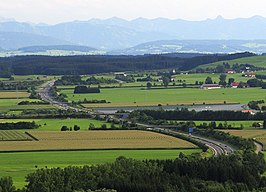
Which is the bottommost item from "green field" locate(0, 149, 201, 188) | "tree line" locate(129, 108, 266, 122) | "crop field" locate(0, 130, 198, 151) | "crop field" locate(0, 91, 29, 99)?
"crop field" locate(0, 91, 29, 99)

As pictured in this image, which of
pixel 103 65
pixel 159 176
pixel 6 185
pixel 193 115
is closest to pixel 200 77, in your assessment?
pixel 103 65

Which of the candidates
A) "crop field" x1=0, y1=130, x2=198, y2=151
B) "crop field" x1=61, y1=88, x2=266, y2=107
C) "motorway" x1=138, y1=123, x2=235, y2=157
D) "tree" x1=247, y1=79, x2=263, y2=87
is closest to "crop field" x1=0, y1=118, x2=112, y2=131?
"crop field" x1=0, y1=130, x2=198, y2=151

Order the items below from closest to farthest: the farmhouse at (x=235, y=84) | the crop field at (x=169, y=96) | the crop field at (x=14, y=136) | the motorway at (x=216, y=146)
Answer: the motorway at (x=216, y=146) → the crop field at (x=14, y=136) → the crop field at (x=169, y=96) → the farmhouse at (x=235, y=84)

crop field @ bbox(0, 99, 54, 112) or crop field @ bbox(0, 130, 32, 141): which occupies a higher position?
crop field @ bbox(0, 130, 32, 141)

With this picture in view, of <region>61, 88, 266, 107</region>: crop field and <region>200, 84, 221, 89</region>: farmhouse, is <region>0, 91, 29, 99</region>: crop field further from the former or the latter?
<region>200, 84, 221, 89</region>: farmhouse

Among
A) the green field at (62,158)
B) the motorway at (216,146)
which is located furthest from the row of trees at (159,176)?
the motorway at (216,146)

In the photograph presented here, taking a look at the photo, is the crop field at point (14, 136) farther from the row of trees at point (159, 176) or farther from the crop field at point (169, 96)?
the crop field at point (169, 96)

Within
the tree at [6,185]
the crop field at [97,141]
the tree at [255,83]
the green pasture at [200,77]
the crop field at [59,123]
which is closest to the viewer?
the tree at [6,185]
